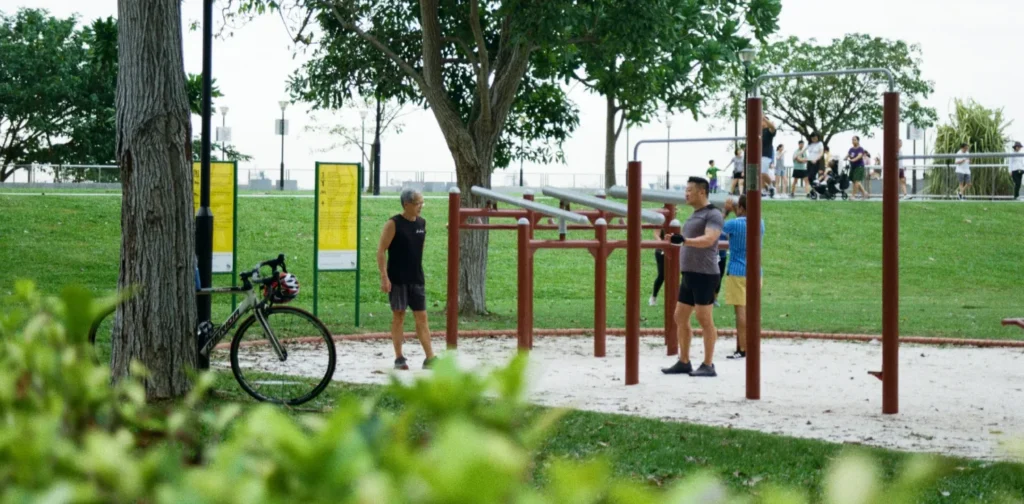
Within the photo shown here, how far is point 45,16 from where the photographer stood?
52.2 metres

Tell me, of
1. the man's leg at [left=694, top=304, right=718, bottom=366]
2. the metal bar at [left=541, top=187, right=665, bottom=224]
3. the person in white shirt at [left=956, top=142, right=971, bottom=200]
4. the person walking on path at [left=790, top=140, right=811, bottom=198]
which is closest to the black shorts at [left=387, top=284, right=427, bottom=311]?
the metal bar at [left=541, top=187, right=665, bottom=224]

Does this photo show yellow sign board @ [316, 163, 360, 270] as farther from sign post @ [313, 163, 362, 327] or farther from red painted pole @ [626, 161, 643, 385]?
red painted pole @ [626, 161, 643, 385]

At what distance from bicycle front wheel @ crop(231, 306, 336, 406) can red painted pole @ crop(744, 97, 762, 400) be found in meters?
3.13

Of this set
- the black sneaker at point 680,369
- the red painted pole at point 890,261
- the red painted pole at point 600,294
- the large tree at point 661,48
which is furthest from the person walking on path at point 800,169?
the red painted pole at point 890,261

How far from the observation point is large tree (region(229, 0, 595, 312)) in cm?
1606

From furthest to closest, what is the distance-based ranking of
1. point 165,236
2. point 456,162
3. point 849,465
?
1. point 456,162
2. point 165,236
3. point 849,465

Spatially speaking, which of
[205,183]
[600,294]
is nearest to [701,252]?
[600,294]

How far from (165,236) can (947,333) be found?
10.3 metres

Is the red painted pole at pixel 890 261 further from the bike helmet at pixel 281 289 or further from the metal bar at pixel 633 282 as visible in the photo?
the bike helmet at pixel 281 289

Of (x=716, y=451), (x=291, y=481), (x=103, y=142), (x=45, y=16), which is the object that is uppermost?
(x=45, y=16)

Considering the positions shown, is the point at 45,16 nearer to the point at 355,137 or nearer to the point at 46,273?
the point at 355,137

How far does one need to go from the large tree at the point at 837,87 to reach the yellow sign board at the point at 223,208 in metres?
45.8

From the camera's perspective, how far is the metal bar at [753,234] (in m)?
9.62

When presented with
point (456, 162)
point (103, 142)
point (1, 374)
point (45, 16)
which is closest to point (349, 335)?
point (456, 162)
